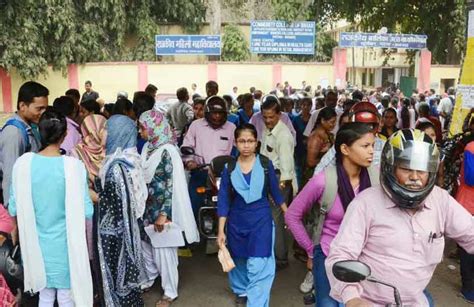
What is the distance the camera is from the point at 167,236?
4.39 meters

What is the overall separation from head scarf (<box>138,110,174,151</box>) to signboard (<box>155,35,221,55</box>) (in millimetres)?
19728

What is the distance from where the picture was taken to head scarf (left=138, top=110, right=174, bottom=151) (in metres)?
4.31

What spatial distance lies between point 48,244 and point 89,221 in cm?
53

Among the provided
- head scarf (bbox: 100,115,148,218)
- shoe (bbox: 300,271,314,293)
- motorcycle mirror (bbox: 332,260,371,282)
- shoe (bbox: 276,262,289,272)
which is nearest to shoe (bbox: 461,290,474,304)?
shoe (bbox: 300,271,314,293)

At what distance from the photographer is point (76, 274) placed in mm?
3461

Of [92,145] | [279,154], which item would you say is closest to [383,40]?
[279,154]

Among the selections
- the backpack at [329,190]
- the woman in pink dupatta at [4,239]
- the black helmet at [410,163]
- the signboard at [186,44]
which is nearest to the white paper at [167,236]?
the woman in pink dupatta at [4,239]

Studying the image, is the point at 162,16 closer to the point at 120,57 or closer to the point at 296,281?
the point at 120,57

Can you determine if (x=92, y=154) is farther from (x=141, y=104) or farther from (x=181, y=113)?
(x=181, y=113)

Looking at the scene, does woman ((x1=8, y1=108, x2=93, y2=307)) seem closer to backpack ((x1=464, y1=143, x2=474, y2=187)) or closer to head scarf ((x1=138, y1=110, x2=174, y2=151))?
head scarf ((x1=138, y1=110, x2=174, y2=151))

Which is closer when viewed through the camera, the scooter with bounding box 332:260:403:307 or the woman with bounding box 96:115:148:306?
the scooter with bounding box 332:260:403:307

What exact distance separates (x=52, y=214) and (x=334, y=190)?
6.03 ft

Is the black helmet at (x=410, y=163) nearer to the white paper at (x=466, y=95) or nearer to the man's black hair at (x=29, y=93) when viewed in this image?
the man's black hair at (x=29, y=93)

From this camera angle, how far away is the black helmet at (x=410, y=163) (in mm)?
2154
